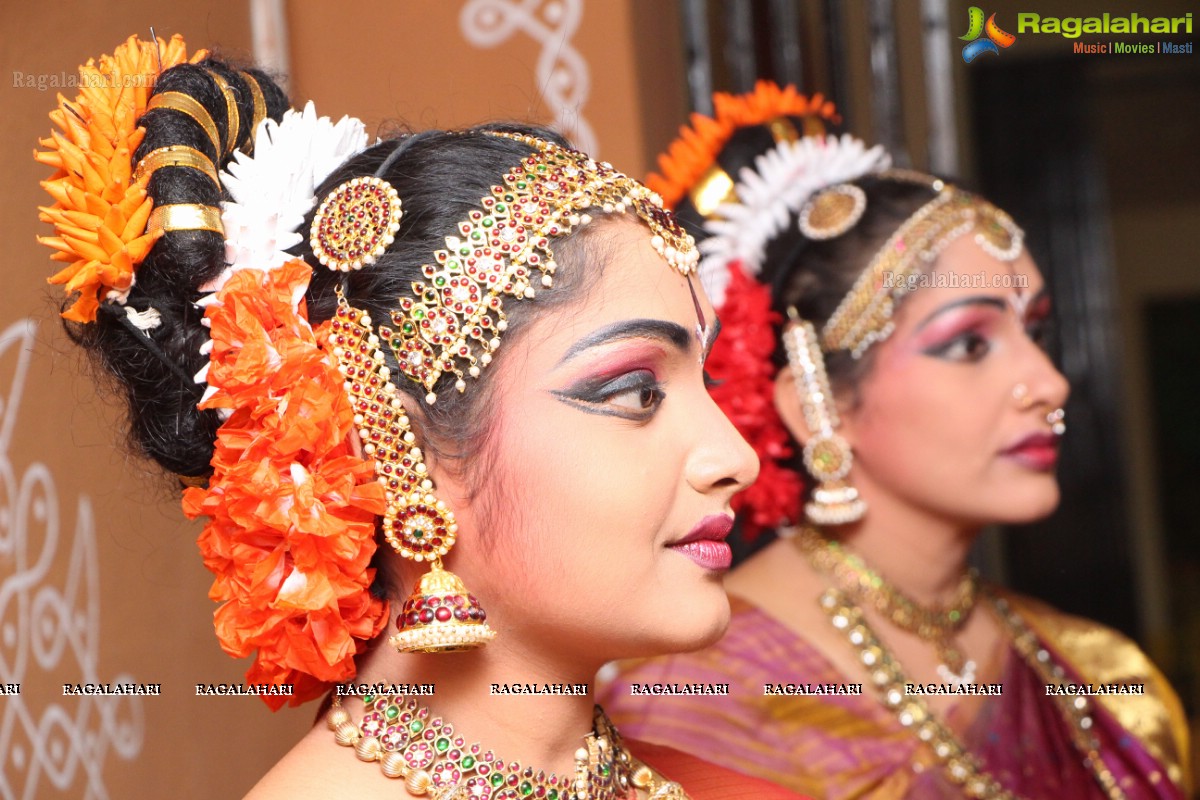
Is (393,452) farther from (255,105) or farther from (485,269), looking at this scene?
(255,105)

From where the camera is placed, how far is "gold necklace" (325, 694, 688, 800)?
146 cm

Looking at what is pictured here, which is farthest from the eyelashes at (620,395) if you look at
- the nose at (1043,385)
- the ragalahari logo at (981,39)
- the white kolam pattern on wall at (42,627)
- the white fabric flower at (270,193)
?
the ragalahari logo at (981,39)

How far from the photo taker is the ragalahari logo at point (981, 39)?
312 centimetres

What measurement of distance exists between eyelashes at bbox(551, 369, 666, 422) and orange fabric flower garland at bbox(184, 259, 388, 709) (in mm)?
245

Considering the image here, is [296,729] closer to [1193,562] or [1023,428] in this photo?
[1023,428]

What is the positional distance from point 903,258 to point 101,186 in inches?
64.0

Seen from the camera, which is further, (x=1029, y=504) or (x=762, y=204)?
(x=762, y=204)

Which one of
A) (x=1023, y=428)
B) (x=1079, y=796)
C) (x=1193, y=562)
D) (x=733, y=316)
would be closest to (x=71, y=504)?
(x=733, y=316)

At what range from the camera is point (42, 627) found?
6.36 feet

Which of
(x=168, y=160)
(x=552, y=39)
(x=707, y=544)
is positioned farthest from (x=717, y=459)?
(x=552, y=39)

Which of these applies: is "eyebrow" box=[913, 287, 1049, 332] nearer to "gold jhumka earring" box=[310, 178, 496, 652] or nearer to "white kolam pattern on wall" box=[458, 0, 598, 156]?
"white kolam pattern on wall" box=[458, 0, 598, 156]

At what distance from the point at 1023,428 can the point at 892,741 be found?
2.14ft

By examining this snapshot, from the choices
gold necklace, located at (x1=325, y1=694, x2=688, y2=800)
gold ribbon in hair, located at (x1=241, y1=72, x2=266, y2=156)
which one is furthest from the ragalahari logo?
gold necklace, located at (x1=325, y1=694, x2=688, y2=800)

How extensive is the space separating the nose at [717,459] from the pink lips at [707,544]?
3cm
